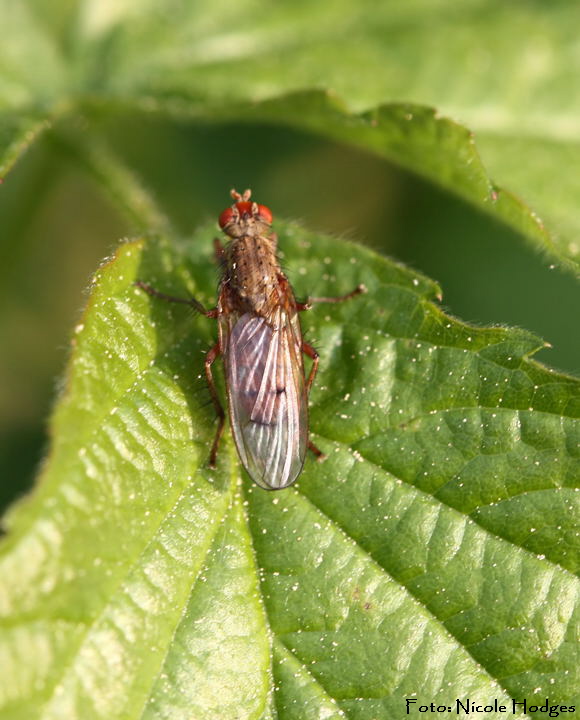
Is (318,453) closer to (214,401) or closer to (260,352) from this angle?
(214,401)

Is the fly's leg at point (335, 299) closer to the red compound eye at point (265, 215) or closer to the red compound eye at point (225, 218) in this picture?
the red compound eye at point (265, 215)

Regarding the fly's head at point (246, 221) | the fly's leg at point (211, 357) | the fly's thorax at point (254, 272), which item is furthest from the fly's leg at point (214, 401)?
the fly's head at point (246, 221)

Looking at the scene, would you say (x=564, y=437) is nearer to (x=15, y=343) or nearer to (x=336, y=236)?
(x=336, y=236)

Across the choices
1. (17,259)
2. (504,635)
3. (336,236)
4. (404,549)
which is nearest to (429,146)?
(336,236)

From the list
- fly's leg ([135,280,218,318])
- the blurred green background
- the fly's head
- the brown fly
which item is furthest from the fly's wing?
the blurred green background

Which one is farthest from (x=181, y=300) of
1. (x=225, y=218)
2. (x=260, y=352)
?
(x=225, y=218)

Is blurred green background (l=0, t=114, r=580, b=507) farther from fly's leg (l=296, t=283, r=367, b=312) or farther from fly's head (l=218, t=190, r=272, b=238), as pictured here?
fly's leg (l=296, t=283, r=367, b=312)
